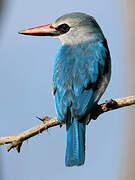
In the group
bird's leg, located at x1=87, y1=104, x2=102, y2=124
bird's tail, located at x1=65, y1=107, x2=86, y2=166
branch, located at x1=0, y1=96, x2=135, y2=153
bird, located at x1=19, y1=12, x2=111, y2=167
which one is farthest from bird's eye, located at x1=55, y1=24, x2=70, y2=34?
branch, located at x1=0, y1=96, x2=135, y2=153

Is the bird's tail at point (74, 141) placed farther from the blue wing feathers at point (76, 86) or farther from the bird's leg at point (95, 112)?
the bird's leg at point (95, 112)

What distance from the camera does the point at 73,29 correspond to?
5.62 m

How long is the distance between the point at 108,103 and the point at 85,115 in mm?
460

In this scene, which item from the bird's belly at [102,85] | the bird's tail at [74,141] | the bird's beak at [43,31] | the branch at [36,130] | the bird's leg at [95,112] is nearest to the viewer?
the branch at [36,130]

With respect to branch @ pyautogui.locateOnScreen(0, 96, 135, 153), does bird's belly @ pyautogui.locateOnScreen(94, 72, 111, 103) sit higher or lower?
higher

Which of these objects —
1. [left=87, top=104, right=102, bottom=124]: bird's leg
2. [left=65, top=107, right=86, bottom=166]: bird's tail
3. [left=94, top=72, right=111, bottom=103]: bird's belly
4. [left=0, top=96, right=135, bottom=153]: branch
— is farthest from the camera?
[left=94, top=72, right=111, bottom=103]: bird's belly

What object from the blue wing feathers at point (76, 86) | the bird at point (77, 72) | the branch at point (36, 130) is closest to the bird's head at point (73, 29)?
the bird at point (77, 72)

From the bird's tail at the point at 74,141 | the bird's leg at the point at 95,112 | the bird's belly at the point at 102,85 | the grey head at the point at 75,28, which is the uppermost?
the grey head at the point at 75,28

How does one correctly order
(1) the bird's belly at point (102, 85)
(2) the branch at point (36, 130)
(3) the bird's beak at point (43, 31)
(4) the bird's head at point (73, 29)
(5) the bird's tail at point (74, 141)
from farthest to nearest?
(3) the bird's beak at point (43, 31), (4) the bird's head at point (73, 29), (1) the bird's belly at point (102, 85), (5) the bird's tail at point (74, 141), (2) the branch at point (36, 130)

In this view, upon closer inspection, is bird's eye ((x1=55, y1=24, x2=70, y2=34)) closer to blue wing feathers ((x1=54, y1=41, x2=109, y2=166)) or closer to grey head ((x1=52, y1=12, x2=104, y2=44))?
grey head ((x1=52, y1=12, x2=104, y2=44))

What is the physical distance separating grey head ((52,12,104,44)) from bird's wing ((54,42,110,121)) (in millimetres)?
275

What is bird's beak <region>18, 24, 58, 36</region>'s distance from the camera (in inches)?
225

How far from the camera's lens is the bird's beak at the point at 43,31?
225 inches

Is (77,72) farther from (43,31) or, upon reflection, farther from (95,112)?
(43,31)
